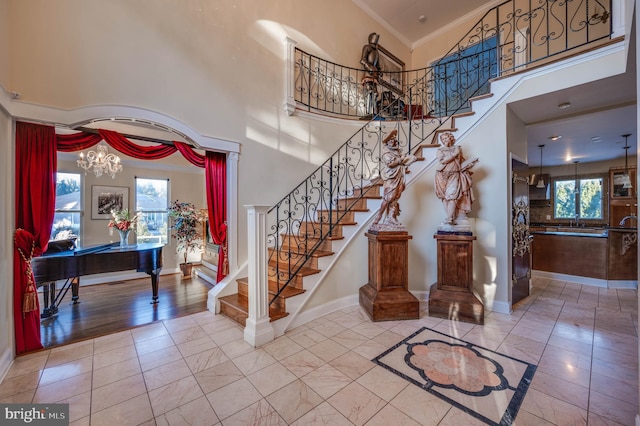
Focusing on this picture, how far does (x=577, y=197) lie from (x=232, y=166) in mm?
9143

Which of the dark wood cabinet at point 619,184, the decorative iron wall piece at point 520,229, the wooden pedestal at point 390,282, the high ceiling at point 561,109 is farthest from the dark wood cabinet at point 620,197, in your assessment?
the wooden pedestal at point 390,282

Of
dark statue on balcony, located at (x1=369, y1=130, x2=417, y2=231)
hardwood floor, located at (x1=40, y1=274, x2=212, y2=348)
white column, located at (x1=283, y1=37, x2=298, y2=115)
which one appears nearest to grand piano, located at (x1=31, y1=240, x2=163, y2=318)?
hardwood floor, located at (x1=40, y1=274, x2=212, y2=348)

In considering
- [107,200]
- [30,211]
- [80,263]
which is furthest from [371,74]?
[107,200]

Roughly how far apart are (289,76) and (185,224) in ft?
12.9

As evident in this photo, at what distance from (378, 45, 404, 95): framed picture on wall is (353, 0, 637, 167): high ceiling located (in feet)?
2.32

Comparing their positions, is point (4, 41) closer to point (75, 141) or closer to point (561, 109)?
point (75, 141)

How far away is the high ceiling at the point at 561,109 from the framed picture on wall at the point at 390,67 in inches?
27.8

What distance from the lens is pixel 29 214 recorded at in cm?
253

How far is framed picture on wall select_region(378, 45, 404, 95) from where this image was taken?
620 cm

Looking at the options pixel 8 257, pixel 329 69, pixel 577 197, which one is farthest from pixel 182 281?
pixel 577 197

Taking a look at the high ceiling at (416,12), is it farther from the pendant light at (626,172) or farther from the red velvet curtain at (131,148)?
the red velvet curtain at (131,148)

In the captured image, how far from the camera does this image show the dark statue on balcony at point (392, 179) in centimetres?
326

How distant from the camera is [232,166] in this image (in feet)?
12.0

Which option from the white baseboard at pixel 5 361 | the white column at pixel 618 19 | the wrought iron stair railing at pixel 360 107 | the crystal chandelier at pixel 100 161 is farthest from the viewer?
the wrought iron stair railing at pixel 360 107
